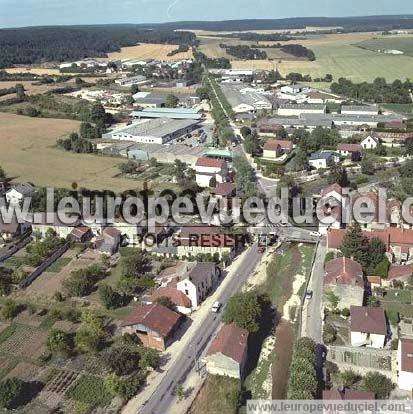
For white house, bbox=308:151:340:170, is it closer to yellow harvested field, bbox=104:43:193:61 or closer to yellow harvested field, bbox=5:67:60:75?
yellow harvested field, bbox=5:67:60:75

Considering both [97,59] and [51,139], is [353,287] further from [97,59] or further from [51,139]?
[97,59]

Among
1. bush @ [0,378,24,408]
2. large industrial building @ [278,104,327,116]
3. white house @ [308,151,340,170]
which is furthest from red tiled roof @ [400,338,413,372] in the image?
large industrial building @ [278,104,327,116]

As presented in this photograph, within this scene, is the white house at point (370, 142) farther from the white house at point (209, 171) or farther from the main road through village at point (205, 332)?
the main road through village at point (205, 332)

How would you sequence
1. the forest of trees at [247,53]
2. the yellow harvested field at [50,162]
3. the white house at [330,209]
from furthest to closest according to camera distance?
the forest of trees at [247,53] < the yellow harvested field at [50,162] < the white house at [330,209]

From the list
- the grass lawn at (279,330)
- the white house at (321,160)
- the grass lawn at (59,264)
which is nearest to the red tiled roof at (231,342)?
the grass lawn at (279,330)

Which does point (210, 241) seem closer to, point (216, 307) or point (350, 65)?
point (216, 307)

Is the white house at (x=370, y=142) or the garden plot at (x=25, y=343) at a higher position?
the white house at (x=370, y=142)
